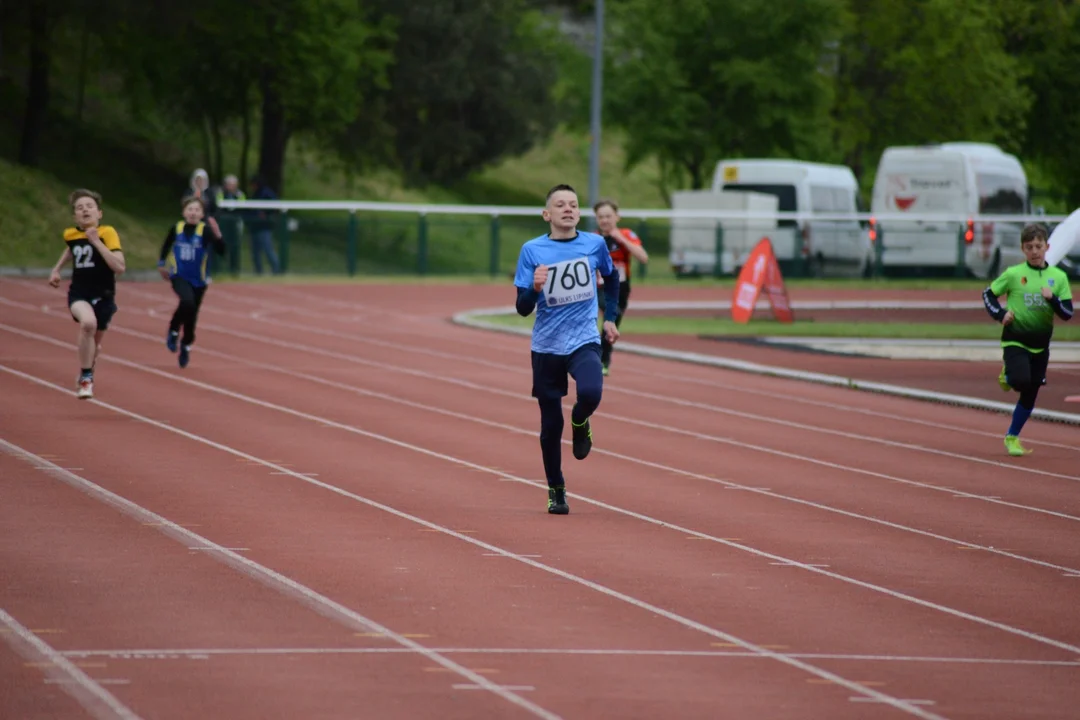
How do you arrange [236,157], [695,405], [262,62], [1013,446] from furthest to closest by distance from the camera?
1. [236,157]
2. [262,62]
3. [695,405]
4. [1013,446]

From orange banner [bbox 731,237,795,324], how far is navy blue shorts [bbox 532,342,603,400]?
18829 mm

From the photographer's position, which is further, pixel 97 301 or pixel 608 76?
pixel 608 76

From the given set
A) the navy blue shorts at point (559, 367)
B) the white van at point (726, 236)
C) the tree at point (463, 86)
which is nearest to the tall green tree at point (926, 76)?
the tree at point (463, 86)

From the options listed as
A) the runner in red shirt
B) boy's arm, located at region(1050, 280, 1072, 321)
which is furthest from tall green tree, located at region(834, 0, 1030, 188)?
boy's arm, located at region(1050, 280, 1072, 321)

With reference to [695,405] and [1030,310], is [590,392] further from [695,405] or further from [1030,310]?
[695,405]

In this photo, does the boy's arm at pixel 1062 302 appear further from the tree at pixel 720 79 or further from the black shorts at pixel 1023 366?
the tree at pixel 720 79

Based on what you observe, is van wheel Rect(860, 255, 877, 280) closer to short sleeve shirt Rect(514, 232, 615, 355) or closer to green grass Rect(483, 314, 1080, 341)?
green grass Rect(483, 314, 1080, 341)

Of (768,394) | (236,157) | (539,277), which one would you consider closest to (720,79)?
(236,157)

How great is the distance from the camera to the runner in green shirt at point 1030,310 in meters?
15.1

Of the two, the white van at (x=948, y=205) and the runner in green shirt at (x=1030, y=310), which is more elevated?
the white van at (x=948, y=205)

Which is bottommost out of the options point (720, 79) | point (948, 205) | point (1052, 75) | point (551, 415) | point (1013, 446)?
point (1013, 446)

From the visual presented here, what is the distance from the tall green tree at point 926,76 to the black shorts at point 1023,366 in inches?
1624

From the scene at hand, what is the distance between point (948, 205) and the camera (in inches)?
1834

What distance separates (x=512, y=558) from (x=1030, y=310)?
22.0 feet
